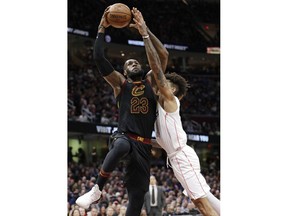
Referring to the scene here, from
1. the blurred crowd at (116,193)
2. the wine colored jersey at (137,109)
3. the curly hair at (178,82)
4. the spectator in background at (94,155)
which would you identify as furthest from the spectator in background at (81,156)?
the wine colored jersey at (137,109)

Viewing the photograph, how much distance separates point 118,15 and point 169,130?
1445mm

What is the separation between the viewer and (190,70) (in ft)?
104

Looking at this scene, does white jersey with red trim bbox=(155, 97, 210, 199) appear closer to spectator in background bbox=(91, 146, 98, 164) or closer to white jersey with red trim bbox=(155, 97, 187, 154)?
white jersey with red trim bbox=(155, 97, 187, 154)

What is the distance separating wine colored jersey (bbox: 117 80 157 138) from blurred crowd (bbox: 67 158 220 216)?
12.8 ft

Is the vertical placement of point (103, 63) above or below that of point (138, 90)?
above

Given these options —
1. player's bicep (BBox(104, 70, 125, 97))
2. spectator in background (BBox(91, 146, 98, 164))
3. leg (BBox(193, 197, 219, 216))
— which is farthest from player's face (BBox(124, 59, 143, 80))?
spectator in background (BBox(91, 146, 98, 164))

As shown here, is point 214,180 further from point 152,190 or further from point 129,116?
point 129,116

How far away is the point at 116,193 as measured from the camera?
16266 mm

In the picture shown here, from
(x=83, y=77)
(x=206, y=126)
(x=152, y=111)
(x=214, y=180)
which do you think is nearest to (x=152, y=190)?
(x=152, y=111)

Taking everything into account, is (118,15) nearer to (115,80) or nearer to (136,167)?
(115,80)

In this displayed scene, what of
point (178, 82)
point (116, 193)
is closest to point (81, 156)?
point (116, 193)
